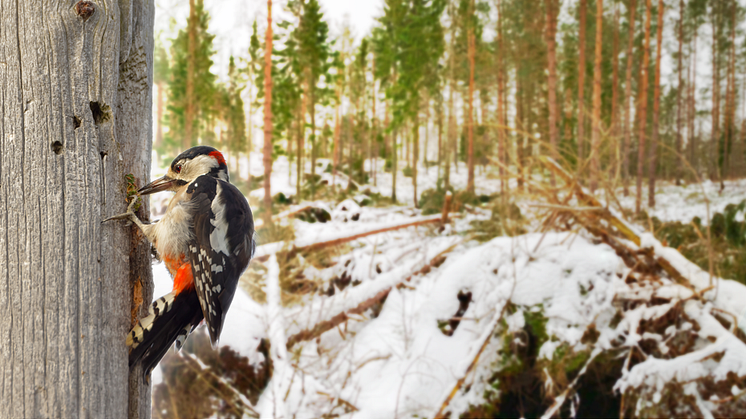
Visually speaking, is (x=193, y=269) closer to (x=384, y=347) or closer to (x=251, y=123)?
(x=384, y=347)

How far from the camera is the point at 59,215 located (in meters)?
0.93

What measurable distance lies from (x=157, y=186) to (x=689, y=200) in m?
20.0

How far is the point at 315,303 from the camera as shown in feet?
16.0

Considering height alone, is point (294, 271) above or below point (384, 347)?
above

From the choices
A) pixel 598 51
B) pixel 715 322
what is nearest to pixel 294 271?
pixel 715 322

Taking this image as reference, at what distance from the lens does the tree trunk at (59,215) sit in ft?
→ 2.99

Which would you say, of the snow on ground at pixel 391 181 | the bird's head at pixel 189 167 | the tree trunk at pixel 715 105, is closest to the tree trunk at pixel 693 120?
the tree trunk at pixel 715 105

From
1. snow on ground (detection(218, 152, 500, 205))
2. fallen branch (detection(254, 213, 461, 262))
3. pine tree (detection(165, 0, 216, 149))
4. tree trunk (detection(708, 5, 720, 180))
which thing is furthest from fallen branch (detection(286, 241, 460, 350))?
tree trunk (detection(708, 5, 720, 180))

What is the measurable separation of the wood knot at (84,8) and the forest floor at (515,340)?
2918 millimetres

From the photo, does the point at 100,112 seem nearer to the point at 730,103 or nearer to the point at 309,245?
the point at 309,245

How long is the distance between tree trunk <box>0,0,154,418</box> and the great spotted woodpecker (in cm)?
9

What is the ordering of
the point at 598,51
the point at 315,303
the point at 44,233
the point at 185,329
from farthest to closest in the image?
the point at 598,51
the point at 315,303
the point at 185,329
the point at 44,233

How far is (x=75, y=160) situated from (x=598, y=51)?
15891mm

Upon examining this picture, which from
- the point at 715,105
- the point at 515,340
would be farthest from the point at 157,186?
the point at 715,105
